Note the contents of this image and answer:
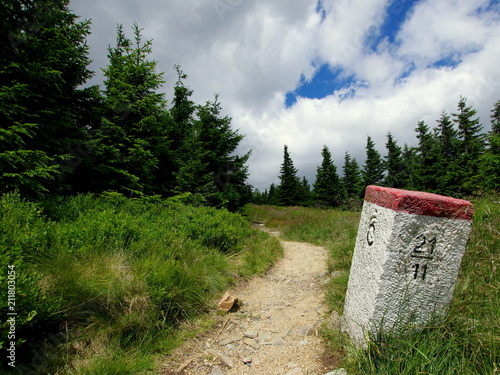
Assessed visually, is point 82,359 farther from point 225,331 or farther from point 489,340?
point 489,340

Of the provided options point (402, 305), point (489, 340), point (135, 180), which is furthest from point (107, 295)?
point (135, 180)

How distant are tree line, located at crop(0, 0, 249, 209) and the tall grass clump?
8.24ft

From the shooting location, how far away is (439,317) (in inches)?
78.7

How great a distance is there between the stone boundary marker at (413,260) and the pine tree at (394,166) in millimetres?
37363

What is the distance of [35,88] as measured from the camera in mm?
5938

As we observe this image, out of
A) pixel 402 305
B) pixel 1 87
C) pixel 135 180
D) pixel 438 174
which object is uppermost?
pixel 438 174

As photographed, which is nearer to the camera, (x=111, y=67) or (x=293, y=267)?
(x=293, y=267)

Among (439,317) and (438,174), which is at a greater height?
(438,174)

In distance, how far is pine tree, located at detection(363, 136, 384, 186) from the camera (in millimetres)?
35781

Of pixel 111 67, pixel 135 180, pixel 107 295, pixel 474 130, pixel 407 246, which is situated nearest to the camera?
pixel 407 246

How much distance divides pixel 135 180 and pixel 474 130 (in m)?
36.6

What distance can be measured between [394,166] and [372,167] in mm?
3088

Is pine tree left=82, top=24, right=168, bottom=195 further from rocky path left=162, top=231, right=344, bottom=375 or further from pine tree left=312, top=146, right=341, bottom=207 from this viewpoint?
pine tree left=312, top=146, right=341, bottom=207

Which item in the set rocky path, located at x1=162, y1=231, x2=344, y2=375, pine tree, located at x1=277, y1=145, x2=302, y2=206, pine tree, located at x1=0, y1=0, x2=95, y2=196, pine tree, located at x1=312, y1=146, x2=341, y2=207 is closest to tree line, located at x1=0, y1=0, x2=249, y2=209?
pine tree, located at x1=0, y1=0, x2=95, y2=196
